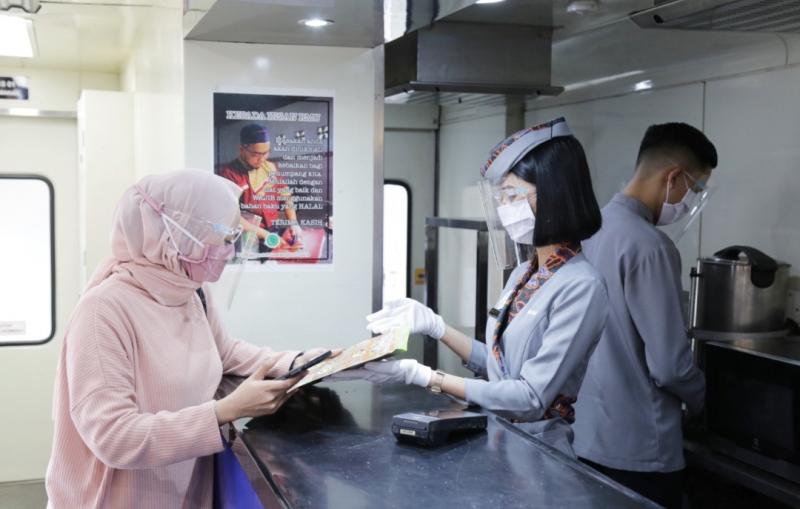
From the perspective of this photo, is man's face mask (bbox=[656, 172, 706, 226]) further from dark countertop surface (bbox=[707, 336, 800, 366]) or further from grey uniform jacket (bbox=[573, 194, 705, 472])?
dark countertop surface (bbox=[707, 336, 800, 366])

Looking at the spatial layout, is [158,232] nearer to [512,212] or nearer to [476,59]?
[512,212]

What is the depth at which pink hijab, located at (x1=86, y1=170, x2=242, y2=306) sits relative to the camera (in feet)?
6.55

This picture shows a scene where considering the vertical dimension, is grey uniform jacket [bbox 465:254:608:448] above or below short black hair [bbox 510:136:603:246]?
below

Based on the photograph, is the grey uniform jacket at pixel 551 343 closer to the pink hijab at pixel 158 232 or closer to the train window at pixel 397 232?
the pink hijab at pixel 158 232

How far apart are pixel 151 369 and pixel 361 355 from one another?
49 centimetres

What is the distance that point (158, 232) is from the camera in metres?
2.00

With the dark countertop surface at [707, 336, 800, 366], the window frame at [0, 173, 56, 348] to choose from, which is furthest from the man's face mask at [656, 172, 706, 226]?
the window frame at [0, 173, 56, 348]

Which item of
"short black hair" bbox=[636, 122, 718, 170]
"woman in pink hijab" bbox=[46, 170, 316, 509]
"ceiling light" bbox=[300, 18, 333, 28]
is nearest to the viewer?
"woman in pink hijab" bbox=[46, 170, 316, 509]

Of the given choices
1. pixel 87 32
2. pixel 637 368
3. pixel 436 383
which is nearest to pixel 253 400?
pixel 436 383

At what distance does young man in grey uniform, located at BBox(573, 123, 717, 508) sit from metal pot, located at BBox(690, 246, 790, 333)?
1.83 feet

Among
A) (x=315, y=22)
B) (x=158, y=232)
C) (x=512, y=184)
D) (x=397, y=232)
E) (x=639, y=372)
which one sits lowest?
(x=639, y=372)

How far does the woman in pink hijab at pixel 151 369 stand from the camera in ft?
5.96

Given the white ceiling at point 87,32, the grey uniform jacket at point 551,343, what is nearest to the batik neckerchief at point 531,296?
the grey uniform jacket at point 551,343

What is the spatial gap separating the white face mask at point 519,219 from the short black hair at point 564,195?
73 mm
